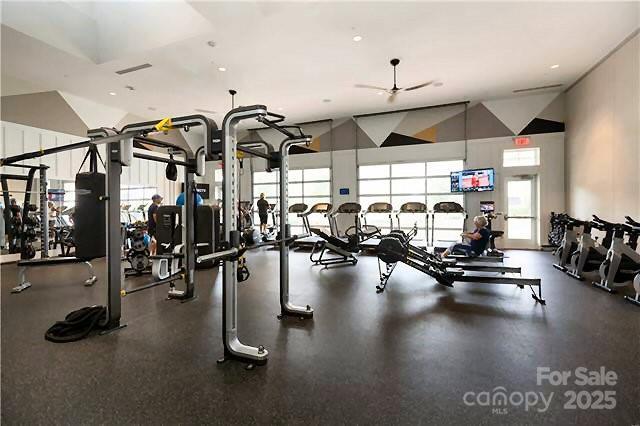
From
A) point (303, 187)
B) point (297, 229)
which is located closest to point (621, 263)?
point (303, 187)

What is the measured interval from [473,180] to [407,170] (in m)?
2.16

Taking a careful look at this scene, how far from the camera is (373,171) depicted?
10984 millimetres

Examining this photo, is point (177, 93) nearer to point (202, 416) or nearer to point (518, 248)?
point (202, 416)

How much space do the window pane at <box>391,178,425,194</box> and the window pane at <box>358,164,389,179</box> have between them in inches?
18.2

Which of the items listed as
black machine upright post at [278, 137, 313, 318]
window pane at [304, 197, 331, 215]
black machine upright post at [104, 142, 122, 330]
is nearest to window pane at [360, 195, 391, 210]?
window pane at [304, 197, 331, 215]

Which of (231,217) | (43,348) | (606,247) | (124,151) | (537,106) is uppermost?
(537,106)

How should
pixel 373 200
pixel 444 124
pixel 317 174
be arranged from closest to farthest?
pixel 444 124 < pixel 373 200 < pixel 317 174

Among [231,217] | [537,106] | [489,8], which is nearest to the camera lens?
[231,217]

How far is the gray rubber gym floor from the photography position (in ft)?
5.99

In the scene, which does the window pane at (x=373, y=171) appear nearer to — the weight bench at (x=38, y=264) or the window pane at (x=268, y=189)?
the window pane at (x=268, y=189)

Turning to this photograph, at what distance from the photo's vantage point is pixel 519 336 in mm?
2824

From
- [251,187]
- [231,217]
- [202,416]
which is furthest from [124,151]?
[251,187]

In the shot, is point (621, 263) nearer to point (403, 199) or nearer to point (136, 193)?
point (403, 199)

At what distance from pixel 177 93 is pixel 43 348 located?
7.55m
